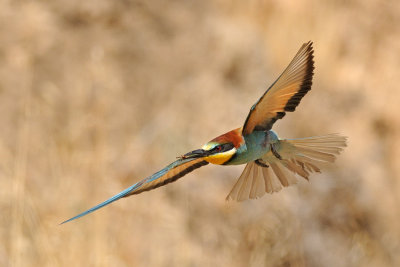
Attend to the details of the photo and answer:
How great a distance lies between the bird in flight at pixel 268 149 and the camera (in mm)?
867

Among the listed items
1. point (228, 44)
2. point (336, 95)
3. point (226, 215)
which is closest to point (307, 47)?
point (226, 215)

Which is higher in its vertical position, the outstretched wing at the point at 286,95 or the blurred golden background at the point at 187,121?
the blurred golden background at the point at 187,121

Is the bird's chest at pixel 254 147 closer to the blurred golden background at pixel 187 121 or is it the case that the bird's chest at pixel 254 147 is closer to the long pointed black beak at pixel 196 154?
the long pointed black beak at pixel 196 154

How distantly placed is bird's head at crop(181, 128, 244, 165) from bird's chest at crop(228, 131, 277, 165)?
0.4 inches

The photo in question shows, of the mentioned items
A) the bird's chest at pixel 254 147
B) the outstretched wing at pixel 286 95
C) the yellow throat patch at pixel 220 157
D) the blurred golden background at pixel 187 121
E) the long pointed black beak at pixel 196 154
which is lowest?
the yellow throat patch at pixel 220 157

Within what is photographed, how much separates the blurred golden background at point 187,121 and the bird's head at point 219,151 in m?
1.33

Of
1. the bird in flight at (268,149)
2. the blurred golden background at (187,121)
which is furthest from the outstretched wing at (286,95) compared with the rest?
the blurred golden background at (187,121)

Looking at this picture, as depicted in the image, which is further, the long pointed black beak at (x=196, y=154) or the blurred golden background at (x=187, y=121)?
the blurred golden background at (x=187, y=121)

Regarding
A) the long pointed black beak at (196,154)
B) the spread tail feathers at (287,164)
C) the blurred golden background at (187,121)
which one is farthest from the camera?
the blurred golden background at (187,121)

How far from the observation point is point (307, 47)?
0.93 meters

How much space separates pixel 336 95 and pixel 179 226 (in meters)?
1.46

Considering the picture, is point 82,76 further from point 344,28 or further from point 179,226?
point 344,28

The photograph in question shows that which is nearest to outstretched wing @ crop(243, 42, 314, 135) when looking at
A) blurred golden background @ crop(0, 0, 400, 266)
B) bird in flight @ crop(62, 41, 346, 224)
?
bird in flight @ crop(62, 41, 346, 224)

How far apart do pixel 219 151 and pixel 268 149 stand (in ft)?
0.43
